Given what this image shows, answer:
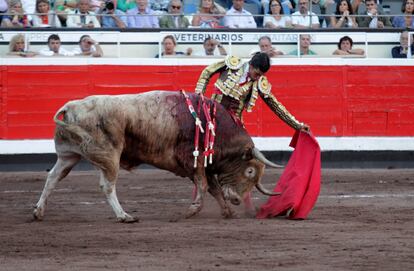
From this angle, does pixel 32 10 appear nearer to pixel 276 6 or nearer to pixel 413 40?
pixel 276 6

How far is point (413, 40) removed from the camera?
14.3 m

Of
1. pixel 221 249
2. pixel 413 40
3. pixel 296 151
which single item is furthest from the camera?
pixel 413 40

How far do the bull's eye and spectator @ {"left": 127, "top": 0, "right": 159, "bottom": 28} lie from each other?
5.28m

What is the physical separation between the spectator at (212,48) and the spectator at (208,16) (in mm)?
241

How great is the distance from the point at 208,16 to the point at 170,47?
628mm

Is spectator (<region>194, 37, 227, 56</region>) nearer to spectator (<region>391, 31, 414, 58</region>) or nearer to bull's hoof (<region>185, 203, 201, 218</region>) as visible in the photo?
spectator (<region>391, 31, 414, 58</region>)

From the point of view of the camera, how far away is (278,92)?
13906 mm

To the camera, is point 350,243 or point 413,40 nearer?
point 350,243

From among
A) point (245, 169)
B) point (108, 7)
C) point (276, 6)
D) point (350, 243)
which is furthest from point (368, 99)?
point (350, 243)

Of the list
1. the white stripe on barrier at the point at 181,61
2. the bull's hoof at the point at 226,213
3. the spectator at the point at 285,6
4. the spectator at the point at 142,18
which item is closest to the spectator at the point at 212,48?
the white stripe on barrier at the point at 181,61

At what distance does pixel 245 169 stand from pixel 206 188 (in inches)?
14.8

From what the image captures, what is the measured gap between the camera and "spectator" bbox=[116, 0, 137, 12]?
1372 centimetres

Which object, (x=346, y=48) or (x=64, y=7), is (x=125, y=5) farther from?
(x=346, y=48)

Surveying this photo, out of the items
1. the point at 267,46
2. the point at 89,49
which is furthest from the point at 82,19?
the point at 267,46
